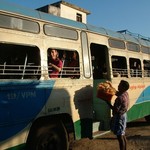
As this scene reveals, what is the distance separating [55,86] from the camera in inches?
256

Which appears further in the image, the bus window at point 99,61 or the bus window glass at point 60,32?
the bus window at point 99,61

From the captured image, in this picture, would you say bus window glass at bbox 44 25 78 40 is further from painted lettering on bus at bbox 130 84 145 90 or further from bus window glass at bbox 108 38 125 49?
painted lettering on bus at bbox 130 84 145 90

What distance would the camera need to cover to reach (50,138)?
648cm

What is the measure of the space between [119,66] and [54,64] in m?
3.07

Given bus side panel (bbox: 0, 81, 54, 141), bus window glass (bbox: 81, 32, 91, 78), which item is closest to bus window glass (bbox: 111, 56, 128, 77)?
bus window glass (bbox: 81, 32, 91, 78)


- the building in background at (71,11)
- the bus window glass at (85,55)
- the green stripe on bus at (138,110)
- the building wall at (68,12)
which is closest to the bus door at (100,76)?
the bus window glass at (85,55)

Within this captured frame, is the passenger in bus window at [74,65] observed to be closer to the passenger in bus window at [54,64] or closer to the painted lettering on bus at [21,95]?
the passenger in bus window at [54,64]

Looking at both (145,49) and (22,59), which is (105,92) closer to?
(22,59)

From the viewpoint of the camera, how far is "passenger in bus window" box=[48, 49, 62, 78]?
654 centimetres

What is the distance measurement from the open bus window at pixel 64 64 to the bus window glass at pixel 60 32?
0.32 metres

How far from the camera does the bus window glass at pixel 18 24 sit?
5680mm

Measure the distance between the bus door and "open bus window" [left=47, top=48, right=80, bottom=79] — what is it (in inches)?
51.2

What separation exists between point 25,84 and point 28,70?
1.00ft

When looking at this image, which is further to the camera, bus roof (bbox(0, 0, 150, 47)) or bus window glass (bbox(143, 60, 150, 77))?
bus window glass (bbox(143, 60, 150, 77))
